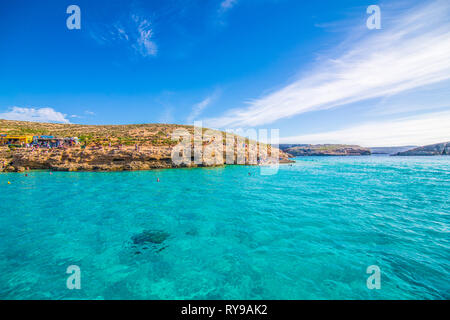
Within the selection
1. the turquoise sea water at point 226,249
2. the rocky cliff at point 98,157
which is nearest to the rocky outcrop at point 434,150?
the turquoise sea water at point 226,249

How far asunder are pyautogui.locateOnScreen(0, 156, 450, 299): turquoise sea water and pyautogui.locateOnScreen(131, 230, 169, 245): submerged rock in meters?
0.14

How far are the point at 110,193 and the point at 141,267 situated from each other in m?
15.1

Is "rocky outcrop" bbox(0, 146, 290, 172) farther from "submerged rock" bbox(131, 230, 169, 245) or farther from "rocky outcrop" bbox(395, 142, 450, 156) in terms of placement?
"rocky outcrop" bbox(395, 142, 450, 156)

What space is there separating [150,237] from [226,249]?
14.9 feet

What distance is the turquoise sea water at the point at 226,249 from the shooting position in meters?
5.87

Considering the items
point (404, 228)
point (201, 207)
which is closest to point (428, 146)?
point (404, 228)

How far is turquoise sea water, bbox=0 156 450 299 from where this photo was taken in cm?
587

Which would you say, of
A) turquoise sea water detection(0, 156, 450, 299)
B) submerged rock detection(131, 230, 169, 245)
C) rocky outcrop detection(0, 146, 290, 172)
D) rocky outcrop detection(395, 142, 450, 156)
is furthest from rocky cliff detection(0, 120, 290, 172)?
rocky outcrop detection(395, 142, 450, 156)

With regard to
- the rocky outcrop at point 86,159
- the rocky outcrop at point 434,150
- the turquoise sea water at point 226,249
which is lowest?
the turquoise sea water at point 226,249

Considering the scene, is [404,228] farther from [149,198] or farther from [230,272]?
[149,198]

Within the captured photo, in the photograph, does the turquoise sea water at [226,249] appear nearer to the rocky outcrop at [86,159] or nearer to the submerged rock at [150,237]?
the submerged rock at [150,237]

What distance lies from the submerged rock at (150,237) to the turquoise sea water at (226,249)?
140 mm
